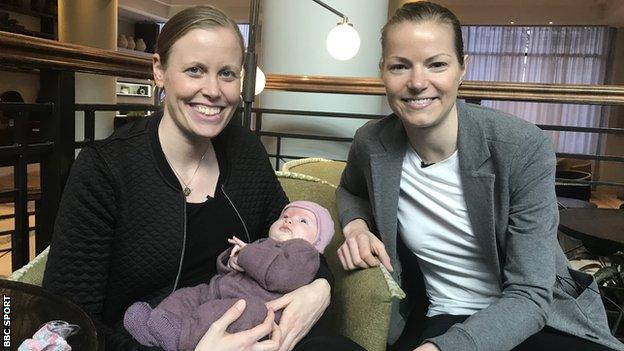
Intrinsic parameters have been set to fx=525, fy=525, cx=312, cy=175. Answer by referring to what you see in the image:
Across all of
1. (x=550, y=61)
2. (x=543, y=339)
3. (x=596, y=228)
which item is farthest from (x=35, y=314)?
(x=550, y=61)

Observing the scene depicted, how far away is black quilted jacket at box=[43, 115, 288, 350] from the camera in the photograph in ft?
3.46

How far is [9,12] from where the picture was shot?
21.9ft

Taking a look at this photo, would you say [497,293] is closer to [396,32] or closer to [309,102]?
[396,32]

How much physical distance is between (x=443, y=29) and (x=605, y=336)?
0.79 metres

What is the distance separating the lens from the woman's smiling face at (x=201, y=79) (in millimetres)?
1151

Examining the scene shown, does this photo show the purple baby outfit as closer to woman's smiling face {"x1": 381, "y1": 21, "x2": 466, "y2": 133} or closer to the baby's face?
the baby's face

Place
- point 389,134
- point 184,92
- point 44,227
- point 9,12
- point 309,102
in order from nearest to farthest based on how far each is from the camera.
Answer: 1. point 184,92
2. point 389,134
3. point 44,227
4. point 309,102
5. point 9,12

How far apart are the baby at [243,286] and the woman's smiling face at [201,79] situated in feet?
0.96

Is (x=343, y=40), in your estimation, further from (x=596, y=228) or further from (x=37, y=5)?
(x=37, y=5)

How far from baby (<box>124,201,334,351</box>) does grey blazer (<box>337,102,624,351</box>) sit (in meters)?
0.36

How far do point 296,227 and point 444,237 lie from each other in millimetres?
369

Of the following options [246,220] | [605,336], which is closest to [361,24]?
[246,220]

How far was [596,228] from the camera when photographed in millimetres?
2076

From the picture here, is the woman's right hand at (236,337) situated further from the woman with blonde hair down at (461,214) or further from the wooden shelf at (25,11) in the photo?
the wooden shelf at (25,11)
